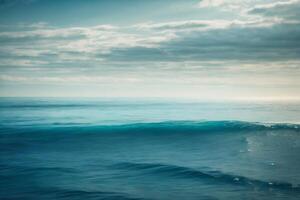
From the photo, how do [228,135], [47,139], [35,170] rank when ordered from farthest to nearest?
[228,135], [47,139], [35,170]

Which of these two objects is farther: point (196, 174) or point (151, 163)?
point (151, 163)

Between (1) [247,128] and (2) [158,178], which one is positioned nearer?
(2) [158,178]

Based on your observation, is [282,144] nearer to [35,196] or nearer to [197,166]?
[197,166]

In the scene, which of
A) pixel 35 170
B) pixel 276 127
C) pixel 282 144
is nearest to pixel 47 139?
pixel 35 170

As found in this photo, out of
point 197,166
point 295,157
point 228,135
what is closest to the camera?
point 197,166

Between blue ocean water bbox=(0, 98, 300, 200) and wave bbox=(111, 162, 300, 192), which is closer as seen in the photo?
blue ocean water bbox=(0, 98, 300, 200)

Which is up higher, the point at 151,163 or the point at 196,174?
the point at 151,163

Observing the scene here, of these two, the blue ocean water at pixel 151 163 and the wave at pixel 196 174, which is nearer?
the blue ocean water at pixel 151 163
